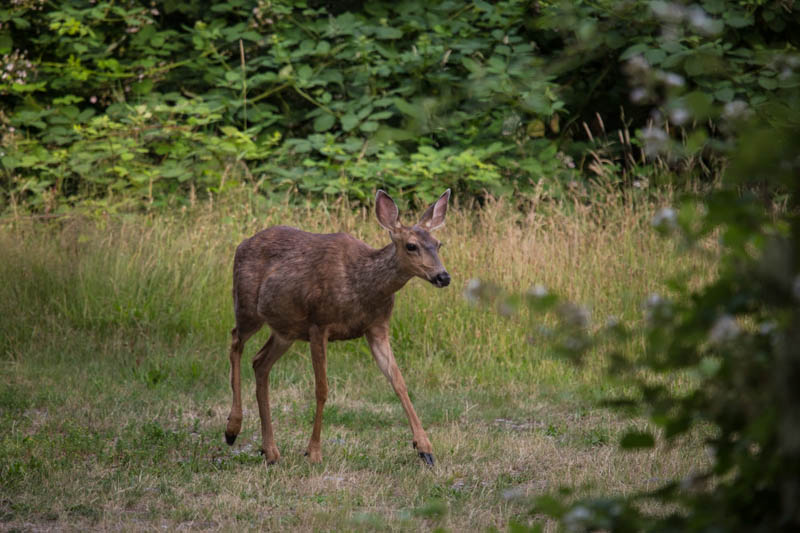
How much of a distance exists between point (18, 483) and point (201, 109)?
743 cm

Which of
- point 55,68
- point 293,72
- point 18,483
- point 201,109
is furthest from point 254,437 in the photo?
point 55,68

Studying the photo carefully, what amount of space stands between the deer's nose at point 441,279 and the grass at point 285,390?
1088 millimetres

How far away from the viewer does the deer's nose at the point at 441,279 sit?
576 centimetres

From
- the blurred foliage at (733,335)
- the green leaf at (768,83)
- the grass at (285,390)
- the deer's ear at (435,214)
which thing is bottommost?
the grass at (285,390)

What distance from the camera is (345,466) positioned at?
18.9 feet

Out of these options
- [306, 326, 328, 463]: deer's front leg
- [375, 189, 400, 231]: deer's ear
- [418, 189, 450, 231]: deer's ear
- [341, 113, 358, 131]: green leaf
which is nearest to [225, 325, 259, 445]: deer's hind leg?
[306, 326, 328, 463]: deer's front leg

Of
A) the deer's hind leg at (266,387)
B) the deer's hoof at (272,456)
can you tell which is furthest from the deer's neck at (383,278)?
the deer's hoof at (272,456)

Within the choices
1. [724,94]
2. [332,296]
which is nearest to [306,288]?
[332,296]

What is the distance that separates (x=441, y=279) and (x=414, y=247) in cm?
34

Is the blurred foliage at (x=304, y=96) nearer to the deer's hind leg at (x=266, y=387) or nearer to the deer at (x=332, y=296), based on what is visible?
the deer at (x=332, y=296)

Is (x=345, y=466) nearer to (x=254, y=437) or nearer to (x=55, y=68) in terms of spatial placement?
(x=254, y=437)

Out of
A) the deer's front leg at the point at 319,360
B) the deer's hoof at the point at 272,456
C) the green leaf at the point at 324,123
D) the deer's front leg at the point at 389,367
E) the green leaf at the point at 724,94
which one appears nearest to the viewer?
the deer's hoof at the point at 272,456

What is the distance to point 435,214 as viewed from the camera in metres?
6.54

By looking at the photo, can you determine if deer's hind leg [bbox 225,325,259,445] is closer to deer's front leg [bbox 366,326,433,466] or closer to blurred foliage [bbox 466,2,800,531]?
deer's front leg [bbox 366,326,433,466]
